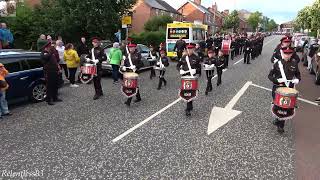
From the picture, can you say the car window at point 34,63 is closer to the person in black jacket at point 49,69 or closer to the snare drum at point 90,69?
the person in black jacket at point 49,69

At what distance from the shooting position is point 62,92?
11.9 m

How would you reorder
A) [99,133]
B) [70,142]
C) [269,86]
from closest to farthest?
[70,142]
[99,133]
[269,86]

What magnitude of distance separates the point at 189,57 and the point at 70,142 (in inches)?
166

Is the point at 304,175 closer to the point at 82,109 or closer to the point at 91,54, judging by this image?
the point at 82,109

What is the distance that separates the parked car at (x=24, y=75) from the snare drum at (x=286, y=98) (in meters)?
6.88

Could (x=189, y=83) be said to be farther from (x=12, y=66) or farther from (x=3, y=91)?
(x=12, y=66)

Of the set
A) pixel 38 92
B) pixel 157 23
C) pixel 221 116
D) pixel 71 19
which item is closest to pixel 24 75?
pixel 38 92

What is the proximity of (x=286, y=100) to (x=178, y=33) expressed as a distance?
16.8 m

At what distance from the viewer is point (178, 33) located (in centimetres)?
2352

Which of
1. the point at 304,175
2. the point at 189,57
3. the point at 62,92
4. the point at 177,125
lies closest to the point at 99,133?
the point at 177,125

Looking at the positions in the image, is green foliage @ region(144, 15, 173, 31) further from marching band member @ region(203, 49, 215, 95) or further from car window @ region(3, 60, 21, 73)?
car window @ region(3, 60, 21, 73)

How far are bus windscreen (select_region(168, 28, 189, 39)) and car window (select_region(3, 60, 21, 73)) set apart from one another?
49.6 ft

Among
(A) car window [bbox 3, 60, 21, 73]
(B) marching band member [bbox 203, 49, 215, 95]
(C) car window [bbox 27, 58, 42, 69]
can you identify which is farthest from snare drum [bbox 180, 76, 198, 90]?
(A) car window [bbox 3, 60, 21, 73]

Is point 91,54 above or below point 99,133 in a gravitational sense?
above
